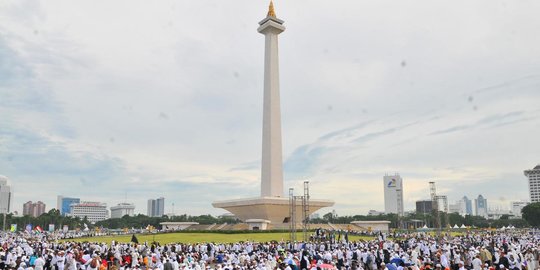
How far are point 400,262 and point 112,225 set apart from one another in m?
90.2

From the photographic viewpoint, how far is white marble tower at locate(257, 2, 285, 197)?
55094mm

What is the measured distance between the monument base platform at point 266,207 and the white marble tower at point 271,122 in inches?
92.0

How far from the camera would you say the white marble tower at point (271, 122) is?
55094 millimetres

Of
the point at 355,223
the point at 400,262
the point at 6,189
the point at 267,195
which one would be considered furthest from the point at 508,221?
the point at 6,189

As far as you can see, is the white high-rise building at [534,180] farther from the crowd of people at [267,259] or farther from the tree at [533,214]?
the crowd of people at [267,259]

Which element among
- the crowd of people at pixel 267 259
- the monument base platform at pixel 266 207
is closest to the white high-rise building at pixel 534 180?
the monument base platform at pixel 266 207

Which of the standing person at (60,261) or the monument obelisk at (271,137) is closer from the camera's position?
the standing person at (60,261)

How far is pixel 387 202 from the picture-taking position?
581ft

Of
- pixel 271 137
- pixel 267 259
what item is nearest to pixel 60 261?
pixel 267 259

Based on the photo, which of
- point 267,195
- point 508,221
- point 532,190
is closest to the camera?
point 267,195

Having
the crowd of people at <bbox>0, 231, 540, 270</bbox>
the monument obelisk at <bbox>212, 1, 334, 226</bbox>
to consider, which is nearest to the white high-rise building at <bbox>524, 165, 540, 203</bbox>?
the monument obelisk at <bbox>212, 1, 334, 226</bbox>

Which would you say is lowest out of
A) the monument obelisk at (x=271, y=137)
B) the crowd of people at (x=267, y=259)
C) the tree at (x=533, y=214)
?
the crowd of people at (x=267, y=259)

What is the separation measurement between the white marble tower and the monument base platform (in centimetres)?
234

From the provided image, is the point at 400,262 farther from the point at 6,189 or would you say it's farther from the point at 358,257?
the point at 6,189
